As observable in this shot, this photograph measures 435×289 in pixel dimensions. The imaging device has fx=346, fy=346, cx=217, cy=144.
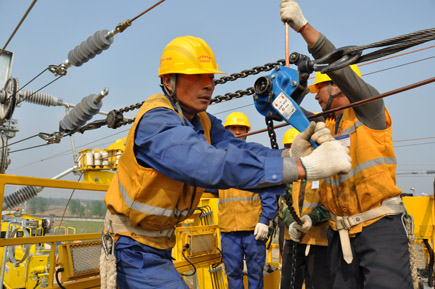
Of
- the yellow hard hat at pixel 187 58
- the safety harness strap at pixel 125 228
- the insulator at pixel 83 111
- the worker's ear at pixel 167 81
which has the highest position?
the insulator at pixel 83 111

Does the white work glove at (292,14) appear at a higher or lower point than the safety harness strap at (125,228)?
higher


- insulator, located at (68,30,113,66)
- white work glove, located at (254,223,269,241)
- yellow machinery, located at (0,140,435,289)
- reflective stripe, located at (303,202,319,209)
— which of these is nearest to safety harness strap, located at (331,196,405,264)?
yellow machinery, located at (0,140,435,289)

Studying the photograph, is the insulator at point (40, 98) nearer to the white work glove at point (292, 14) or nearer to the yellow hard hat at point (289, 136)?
the yellow hard hat at point (289, 136)

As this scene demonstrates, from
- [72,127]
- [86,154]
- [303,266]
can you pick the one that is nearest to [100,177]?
[86,154]

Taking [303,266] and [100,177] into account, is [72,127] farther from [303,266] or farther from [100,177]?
[303,266]

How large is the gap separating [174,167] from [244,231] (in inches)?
118

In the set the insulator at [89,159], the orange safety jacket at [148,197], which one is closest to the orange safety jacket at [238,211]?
the orange safety jacket at [148,197]

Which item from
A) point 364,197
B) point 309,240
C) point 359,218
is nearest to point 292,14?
point 364,197

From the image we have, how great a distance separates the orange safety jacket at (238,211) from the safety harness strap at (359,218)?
74.7 inches

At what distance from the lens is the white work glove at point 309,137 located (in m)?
1.88

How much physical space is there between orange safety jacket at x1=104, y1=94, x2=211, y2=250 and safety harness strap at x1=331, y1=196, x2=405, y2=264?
3.83 feet

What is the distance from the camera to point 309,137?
203 centimetres

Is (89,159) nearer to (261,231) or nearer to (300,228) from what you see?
(261,231)

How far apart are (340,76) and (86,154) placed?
7059 mm
